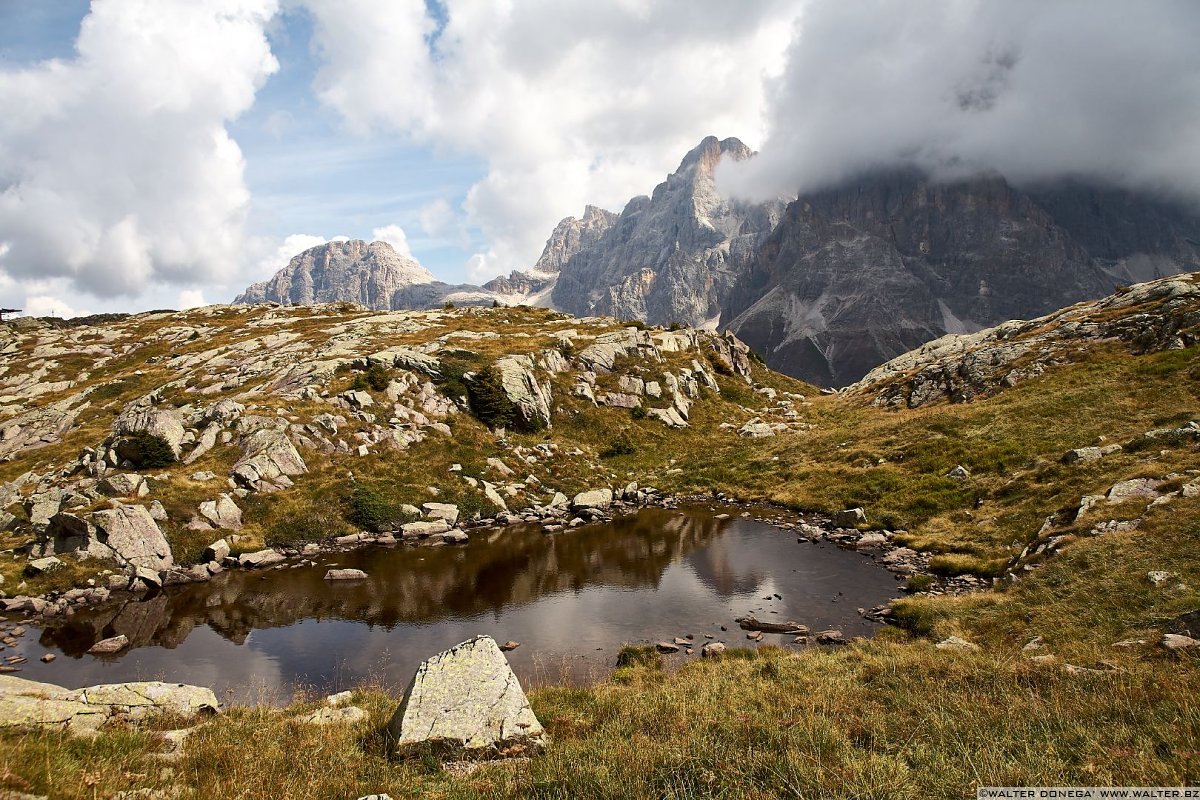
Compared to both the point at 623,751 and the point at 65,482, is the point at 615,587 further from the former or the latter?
the point at 65,482

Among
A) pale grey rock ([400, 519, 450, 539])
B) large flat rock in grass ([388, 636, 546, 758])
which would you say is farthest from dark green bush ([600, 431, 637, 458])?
large flat rock in grass ([388, 636, 546, 758])

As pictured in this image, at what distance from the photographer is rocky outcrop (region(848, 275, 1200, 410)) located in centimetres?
5578

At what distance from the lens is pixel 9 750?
828cm

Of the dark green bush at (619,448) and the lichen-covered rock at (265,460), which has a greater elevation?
the lichen-covered rock at (265,460)

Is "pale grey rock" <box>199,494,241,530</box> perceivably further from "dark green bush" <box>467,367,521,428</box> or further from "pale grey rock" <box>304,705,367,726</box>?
"pale grey rock" <box>304,705,367,726</box>

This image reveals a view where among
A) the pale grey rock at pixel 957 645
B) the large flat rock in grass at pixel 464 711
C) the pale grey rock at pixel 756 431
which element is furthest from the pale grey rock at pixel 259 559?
the pale grey rock at pixel 756 431

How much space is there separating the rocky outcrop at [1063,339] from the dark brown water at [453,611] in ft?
150

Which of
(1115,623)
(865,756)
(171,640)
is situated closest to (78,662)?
(171,640)

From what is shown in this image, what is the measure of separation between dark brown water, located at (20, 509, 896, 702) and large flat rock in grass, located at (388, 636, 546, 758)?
7.71 metres

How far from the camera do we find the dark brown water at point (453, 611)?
2272 centimetres

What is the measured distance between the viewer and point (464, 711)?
39.6 ft

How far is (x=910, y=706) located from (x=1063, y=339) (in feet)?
248

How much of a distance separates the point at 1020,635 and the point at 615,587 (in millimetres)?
19379

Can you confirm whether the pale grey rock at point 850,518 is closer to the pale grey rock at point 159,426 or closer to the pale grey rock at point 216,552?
the pale grey rock at point 216,552
